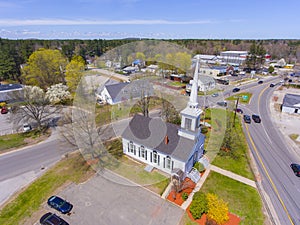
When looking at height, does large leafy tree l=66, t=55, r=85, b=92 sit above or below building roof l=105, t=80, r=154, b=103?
above

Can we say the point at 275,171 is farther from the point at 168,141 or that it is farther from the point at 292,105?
the point at 292,105

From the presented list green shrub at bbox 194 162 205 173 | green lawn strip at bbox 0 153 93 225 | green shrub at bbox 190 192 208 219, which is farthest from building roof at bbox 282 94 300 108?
green lawn strip at bbox 0 153 93 225

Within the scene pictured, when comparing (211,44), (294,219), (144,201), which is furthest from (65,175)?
(211,44)

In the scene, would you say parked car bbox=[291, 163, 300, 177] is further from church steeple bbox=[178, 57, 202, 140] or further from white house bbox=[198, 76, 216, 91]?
white house bbox=[198, 76, 216, 91]

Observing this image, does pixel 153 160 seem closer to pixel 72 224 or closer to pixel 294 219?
pixel 72 224

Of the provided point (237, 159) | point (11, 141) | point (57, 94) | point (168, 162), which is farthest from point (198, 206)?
point (57, 94)

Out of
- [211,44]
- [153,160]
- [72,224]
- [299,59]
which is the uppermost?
[211,44]

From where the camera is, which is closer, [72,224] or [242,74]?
[72,224]
